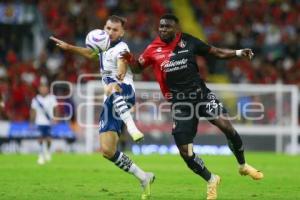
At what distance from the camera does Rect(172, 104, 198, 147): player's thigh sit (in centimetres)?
1157

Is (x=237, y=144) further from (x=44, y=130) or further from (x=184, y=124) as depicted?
(x=44, y=130)

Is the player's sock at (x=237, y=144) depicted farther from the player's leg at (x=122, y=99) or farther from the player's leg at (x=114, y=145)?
the player's leg at (x=122, y=99)

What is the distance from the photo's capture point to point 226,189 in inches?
531

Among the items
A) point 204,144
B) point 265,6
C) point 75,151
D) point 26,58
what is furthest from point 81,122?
point 265,6

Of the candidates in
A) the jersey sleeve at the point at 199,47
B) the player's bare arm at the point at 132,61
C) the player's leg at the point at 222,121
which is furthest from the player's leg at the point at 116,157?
the jersey sleeve at the point at 199,47

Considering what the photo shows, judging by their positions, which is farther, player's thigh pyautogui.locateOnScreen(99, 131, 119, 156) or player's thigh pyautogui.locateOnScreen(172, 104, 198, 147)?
player's thigh pyautogui.locateOnScreen(99, 131, 119, 156)

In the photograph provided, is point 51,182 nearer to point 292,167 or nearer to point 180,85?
point 180,85

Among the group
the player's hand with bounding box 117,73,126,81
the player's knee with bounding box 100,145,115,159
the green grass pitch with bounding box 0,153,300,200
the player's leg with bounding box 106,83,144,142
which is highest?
the player's hand with bounding box 117,73,126,81

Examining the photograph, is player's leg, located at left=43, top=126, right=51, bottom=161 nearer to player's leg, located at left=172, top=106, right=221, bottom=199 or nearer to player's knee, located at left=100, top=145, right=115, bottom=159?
player's knee, located at left=100, top=145, right=115, bottom=159

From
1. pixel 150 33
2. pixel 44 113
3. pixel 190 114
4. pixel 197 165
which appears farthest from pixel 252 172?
pixel 150 33

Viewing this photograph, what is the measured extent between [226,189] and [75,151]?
13775 millimetres

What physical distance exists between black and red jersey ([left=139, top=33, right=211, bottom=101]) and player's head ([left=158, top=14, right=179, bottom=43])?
101 mm

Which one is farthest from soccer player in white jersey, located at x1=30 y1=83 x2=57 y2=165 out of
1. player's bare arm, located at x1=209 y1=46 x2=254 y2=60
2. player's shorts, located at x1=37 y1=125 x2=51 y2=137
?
player's bare arm, located at x1=209 y1=46 x2=254 y2=60

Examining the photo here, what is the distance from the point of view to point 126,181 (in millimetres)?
14992
